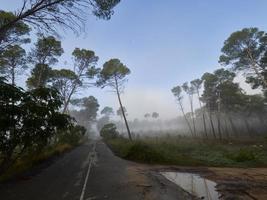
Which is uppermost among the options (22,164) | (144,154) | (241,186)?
(144,154)

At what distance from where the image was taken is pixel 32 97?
1080 centimetres

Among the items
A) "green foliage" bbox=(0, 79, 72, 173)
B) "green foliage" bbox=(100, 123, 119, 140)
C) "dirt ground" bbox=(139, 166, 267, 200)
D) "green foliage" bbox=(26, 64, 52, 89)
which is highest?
"green foliage" bbox=(26, 64, 52, 89)

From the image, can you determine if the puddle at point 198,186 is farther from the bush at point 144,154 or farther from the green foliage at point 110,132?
the green foliage at point 110,132

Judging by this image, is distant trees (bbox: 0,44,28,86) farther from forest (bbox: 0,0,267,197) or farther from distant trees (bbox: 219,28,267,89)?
distant trees (bbox: 219,28,267,89)

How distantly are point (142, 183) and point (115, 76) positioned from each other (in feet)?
78.3

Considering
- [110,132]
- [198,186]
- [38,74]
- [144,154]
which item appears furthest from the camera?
[110,132]

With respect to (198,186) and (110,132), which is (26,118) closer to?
(198,186)

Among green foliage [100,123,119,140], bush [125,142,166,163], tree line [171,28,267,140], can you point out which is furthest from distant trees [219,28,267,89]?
green foliage [100,123,119,140]

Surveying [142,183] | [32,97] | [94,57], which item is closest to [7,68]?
[94,57]

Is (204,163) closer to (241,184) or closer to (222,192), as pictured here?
(241,184)

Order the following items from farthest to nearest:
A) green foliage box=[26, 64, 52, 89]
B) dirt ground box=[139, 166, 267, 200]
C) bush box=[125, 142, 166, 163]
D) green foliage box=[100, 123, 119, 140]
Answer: green foliage box=[100, 123, 119, 140]
green foliage box=[26, 64, 52, 89]
bush box=[125, 142, 166, 163]
dirt ground box=[139, 166, 267, 200]

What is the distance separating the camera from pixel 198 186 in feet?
27.8

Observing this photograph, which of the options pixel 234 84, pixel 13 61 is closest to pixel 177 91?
pixel 234 84

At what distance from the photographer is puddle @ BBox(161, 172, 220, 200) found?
7.17 meters
